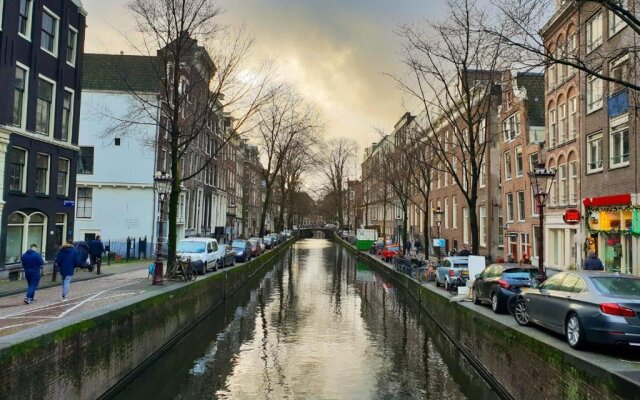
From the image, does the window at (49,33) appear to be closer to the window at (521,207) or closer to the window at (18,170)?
the window at (18,170)

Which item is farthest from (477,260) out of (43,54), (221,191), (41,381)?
(221,191)

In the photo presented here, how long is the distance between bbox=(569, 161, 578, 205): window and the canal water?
10220mm

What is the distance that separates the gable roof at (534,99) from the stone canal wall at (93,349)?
25.4m

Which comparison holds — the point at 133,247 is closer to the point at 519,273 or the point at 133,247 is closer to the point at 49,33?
the point at 49,33

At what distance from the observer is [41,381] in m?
7.57

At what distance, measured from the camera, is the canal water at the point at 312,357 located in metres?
10.7

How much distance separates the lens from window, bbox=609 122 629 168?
2119 centimetres

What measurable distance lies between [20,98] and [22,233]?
570 cm

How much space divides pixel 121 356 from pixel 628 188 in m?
20.0

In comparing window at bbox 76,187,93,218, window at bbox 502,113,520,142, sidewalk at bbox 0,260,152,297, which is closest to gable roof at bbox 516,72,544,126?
window at bbox 502,113,520,142

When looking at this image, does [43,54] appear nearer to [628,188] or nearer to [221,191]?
[628,188]

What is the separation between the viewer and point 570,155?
26.7 m

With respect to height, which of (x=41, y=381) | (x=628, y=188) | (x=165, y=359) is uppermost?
(x=628, y=188)

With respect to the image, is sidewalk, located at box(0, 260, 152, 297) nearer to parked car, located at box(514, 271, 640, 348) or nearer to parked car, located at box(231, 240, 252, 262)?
parked car, located at box(231, 240, 252, 262)
